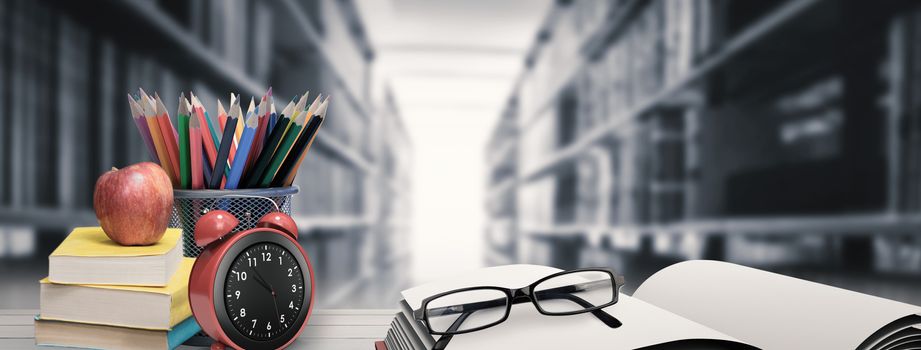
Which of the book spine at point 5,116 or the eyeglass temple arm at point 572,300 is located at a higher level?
the book spine at point 5,116

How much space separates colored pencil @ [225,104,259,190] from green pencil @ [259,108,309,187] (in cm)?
2

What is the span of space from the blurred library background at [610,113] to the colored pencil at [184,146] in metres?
0.13

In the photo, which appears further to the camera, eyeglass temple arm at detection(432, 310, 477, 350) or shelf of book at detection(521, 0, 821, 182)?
shelf of book at detection(521, 0, 821, 182)

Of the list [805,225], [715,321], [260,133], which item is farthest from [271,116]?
[805,225]

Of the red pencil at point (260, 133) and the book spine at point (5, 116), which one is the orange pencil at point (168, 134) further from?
the book spine at point (5, 116)

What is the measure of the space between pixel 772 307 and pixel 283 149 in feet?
1.19

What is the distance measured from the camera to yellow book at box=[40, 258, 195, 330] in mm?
349

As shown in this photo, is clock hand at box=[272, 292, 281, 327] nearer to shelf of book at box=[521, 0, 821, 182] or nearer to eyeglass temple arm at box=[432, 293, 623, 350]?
eyeglass temple arm at box=[432, 293, 623, 350]

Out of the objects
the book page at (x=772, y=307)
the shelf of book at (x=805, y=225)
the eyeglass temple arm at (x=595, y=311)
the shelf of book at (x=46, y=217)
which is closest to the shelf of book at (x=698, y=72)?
the shelf of book at (x=805, y=225)

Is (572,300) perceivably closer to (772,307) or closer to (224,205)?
(772,307)

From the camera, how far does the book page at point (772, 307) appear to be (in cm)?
31

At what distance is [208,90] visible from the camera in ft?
4.35

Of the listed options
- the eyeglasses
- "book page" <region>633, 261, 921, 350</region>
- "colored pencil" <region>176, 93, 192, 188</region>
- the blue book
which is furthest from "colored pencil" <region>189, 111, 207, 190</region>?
"book page" <region>633, 261, 921, 350</region>

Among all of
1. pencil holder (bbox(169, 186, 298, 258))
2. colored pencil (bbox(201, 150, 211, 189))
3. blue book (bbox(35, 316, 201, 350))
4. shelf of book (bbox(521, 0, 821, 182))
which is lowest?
blue book (bbox(35, 316, 201, 350))
